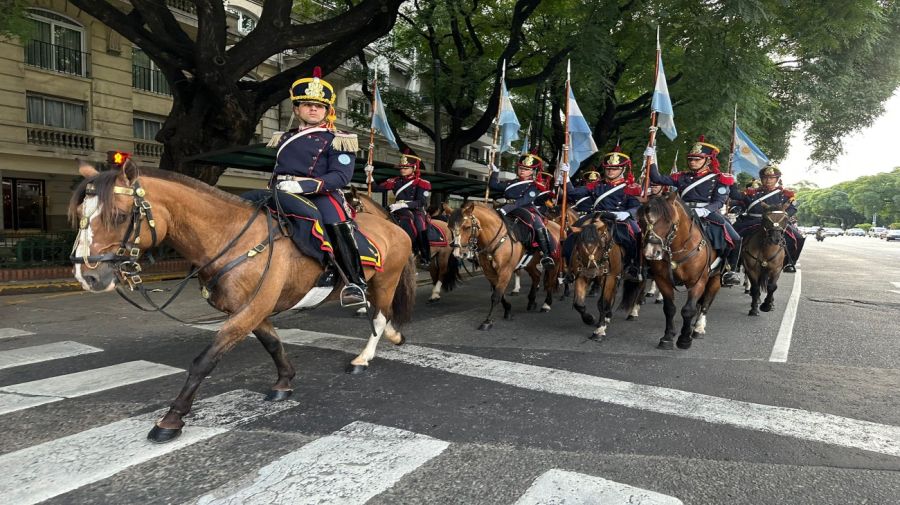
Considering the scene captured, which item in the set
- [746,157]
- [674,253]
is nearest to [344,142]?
[674,253]

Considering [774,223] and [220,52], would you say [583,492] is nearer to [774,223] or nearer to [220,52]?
[774,223]

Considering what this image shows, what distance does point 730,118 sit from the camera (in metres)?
14.8

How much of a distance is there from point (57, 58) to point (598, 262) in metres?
20.7

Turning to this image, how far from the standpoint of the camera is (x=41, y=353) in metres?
6.37

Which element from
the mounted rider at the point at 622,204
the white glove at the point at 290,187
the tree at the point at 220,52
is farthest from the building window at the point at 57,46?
the mounted rider at the point at 622,204

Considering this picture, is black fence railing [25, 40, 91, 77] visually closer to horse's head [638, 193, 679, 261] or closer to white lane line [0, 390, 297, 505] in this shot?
white lane line [0, 390, 297, 505]

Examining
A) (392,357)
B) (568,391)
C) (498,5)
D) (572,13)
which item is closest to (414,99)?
(498,5)

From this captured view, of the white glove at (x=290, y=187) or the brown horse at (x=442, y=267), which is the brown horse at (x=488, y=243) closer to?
the brown horse at (x=442, y=267)

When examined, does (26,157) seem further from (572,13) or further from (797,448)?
(797,448)

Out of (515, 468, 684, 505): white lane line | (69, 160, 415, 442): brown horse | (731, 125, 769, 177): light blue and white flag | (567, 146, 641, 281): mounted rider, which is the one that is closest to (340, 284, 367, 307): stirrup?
(69, 160, 415, 442): brown horse

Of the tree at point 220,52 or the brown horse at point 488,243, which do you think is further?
the tree at point 220,52

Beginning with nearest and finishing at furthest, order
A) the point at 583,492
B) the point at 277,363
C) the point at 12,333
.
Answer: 1. the point at 583,492
2. the point at 277,363
3. the point at 12,333

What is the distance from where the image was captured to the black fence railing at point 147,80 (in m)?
21.3

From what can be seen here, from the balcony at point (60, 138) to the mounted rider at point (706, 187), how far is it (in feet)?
64.6
